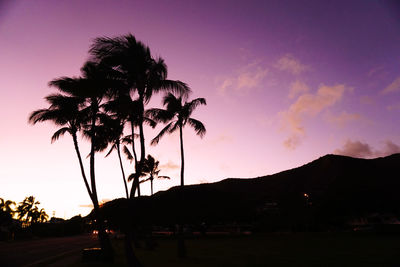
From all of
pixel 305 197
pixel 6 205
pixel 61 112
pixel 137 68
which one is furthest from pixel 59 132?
pixel 6 205

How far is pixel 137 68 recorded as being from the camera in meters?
13.2

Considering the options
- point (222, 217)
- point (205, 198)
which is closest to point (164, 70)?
point (222, 217)

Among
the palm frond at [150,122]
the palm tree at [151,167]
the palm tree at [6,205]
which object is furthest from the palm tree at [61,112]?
the palm tree at [6,205]

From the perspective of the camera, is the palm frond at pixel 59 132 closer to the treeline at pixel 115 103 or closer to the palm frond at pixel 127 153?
the treeline at pixel 115 103

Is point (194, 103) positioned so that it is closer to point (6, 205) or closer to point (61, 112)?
point (61, 112)

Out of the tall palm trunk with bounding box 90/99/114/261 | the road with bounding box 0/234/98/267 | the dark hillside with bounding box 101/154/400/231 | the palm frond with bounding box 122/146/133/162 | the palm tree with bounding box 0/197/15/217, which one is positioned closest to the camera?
the tall palm trunk with bounding box 90/99/114/261

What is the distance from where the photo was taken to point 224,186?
8769cm

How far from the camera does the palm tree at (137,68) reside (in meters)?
12.5

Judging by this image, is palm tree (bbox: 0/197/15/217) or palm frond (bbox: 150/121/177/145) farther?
palm tree (bbox: 0/197/15/217)

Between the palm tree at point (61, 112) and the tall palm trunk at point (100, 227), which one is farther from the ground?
the palm tree at point (61, 112)

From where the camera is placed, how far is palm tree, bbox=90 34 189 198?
491 inches

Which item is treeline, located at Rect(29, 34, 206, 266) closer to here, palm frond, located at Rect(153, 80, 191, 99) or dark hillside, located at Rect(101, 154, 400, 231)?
palm frond, located at Rect(153, 80, 191, 99)

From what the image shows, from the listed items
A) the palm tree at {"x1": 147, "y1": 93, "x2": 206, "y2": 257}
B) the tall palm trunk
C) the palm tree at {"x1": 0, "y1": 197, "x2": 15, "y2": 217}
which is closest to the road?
the tall palm trunk

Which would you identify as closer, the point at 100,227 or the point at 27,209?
the point at 100,227
